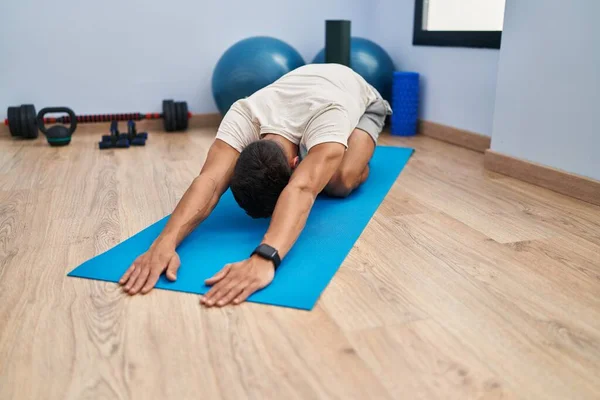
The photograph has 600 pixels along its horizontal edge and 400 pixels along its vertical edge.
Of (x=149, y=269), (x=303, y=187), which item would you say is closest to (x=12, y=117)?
(x=149, y=269)

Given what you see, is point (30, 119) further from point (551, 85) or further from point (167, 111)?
point (551, 85)

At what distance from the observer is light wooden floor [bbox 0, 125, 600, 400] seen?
113 cm

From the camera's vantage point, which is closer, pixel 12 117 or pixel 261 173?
pixel 261 173

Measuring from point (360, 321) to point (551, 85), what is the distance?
162 centimetres

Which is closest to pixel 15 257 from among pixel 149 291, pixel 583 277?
pixel 149 291

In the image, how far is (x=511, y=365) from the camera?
1.18 m

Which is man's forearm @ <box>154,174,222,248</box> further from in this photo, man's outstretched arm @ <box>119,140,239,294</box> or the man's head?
the man's head

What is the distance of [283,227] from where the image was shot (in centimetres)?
165

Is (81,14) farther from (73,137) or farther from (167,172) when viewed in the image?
(167,172)

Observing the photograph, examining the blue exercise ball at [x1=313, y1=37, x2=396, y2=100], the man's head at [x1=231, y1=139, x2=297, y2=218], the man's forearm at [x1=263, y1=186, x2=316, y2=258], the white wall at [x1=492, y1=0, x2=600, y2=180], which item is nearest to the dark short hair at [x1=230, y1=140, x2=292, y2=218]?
the man's head at [x1=231, y1=139, x2=297, y2=218]

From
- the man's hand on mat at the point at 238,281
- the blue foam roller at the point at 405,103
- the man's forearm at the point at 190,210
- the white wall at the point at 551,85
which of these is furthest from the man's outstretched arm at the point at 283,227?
the blue foam roller at the point at 405,103

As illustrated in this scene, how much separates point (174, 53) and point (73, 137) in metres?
0.98

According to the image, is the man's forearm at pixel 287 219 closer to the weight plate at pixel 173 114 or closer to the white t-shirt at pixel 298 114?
the white t-shirt at pixel 298 114

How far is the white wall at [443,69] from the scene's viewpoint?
3203mm
